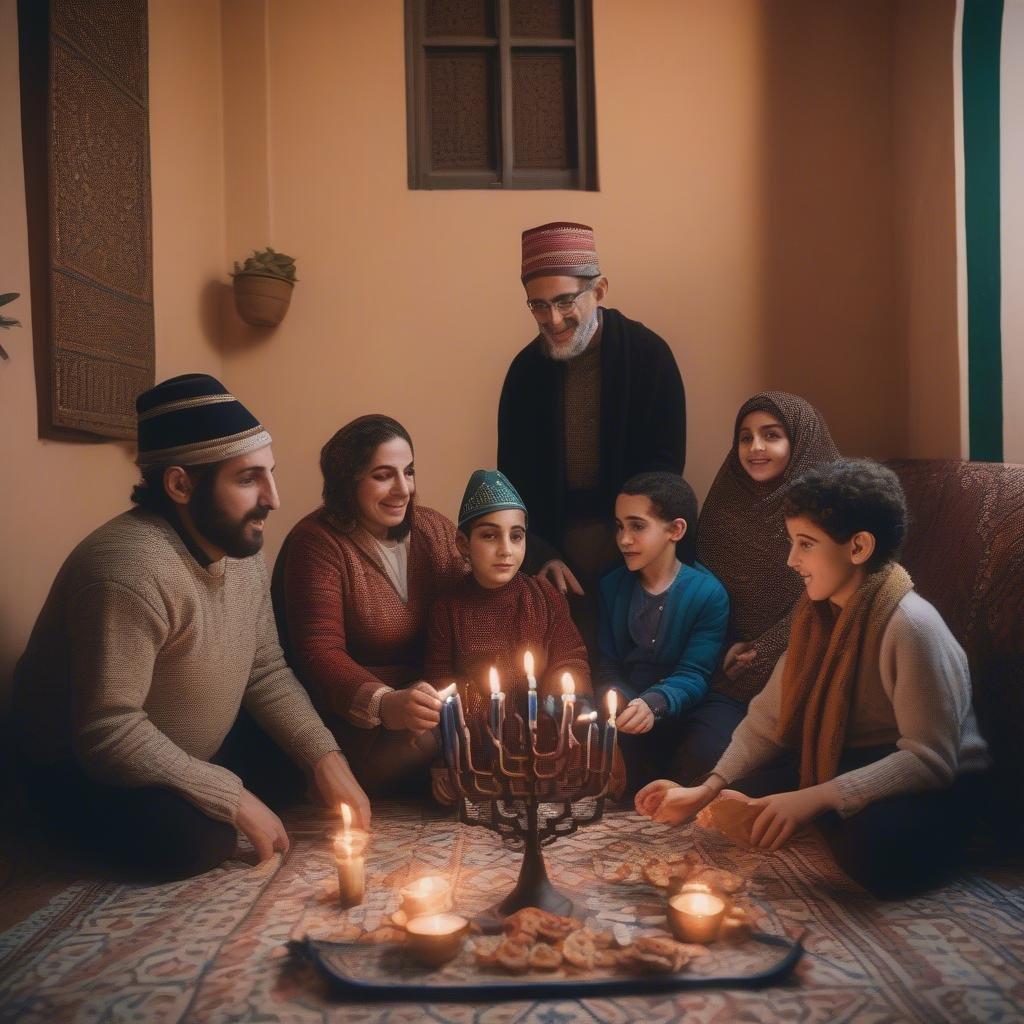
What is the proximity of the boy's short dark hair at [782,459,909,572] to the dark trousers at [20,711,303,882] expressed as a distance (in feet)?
5.63

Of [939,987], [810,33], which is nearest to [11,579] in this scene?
[939,987]

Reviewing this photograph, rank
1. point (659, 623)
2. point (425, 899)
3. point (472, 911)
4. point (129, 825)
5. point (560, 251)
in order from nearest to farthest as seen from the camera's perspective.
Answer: point (425, 899)
point (472, 911)
point (129, 825)
point (659, 623)
point (560, 251)

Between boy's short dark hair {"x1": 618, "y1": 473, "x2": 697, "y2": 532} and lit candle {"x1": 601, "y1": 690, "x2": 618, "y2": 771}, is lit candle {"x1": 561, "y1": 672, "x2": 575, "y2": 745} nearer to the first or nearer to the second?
lit candle {"x1": 601, "y1": 690, "x2": 618, "y2": 771}

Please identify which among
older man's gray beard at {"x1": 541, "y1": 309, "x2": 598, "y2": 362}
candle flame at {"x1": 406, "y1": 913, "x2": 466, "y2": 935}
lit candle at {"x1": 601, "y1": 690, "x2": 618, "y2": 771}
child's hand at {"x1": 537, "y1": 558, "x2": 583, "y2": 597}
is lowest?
candle flame at {"x1": 406, "y1": 913, "x2": 466, "y2": 935}

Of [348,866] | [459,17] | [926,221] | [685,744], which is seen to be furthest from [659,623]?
[459,17]

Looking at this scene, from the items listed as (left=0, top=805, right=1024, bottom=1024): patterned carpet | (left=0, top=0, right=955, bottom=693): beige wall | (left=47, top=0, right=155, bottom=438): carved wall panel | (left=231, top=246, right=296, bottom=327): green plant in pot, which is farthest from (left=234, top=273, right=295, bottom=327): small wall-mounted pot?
(left=0, top=805, right=1024, bottom=1024): patterned carpet

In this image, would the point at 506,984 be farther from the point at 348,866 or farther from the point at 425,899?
the point at 348,866

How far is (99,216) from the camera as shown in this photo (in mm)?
3348

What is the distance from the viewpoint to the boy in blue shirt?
305cm

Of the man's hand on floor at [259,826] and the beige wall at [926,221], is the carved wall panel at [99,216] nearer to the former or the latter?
the man's hand on floor at [259,826]

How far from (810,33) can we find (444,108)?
5.91 feet

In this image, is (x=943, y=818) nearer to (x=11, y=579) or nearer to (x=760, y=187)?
(x=11, y=579)

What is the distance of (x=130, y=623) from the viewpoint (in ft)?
7.55

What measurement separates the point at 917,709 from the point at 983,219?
243cm
